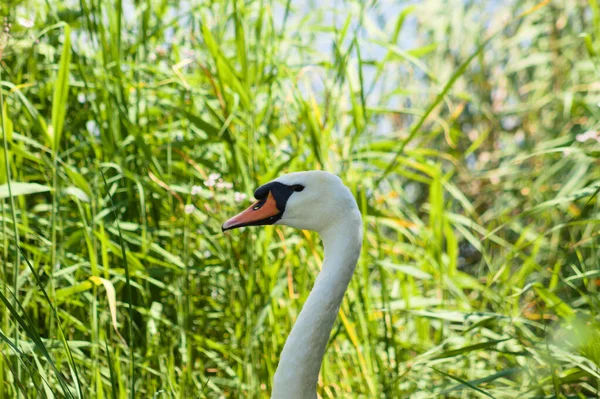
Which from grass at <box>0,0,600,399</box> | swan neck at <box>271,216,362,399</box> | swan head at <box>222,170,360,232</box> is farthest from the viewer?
grass at <box>0,0,600,399</box>

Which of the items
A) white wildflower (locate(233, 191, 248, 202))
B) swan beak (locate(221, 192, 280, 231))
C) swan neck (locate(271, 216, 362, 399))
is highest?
swan beak (locate(221, 192, 280, 231))

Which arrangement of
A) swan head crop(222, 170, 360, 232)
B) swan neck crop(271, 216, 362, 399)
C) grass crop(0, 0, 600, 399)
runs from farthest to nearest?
grass crop(0, 0, 600, 399) → swan head crop(222, 170, 360, 232) → swan neck crop(271, 216, 362, 399)

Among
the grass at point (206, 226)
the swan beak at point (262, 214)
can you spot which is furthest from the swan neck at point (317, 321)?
the grass at point (206, 226)

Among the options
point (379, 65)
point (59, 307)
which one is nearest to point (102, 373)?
point (59, 307)

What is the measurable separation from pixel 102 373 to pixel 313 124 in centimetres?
100

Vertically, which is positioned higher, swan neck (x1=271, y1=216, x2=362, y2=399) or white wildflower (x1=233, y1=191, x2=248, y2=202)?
white wildflower (x1=233, y1=191, x2=248, y2=202)

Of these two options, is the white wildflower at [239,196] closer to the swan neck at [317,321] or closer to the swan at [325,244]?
the swan at [325,244]

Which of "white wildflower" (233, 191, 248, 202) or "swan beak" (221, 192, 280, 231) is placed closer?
"swan beak" (221, 192, 280, 231)

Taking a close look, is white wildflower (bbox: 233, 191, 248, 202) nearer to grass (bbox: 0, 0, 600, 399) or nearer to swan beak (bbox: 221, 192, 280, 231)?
grass (bbox: 0, 0, 600, 399)

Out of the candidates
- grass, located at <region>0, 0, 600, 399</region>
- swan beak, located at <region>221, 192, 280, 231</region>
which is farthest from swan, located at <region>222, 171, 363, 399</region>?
grass, located at <region>0, 0, 600, 399</region>

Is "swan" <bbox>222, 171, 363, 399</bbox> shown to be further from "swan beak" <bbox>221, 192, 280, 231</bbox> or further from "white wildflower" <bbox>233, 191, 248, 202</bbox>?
"white wildflower" <bbox>233, 191, 248, 202</bbox>

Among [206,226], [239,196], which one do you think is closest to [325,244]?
[239,196]

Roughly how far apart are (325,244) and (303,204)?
0.35ft

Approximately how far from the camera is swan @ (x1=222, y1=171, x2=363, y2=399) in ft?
5.87
